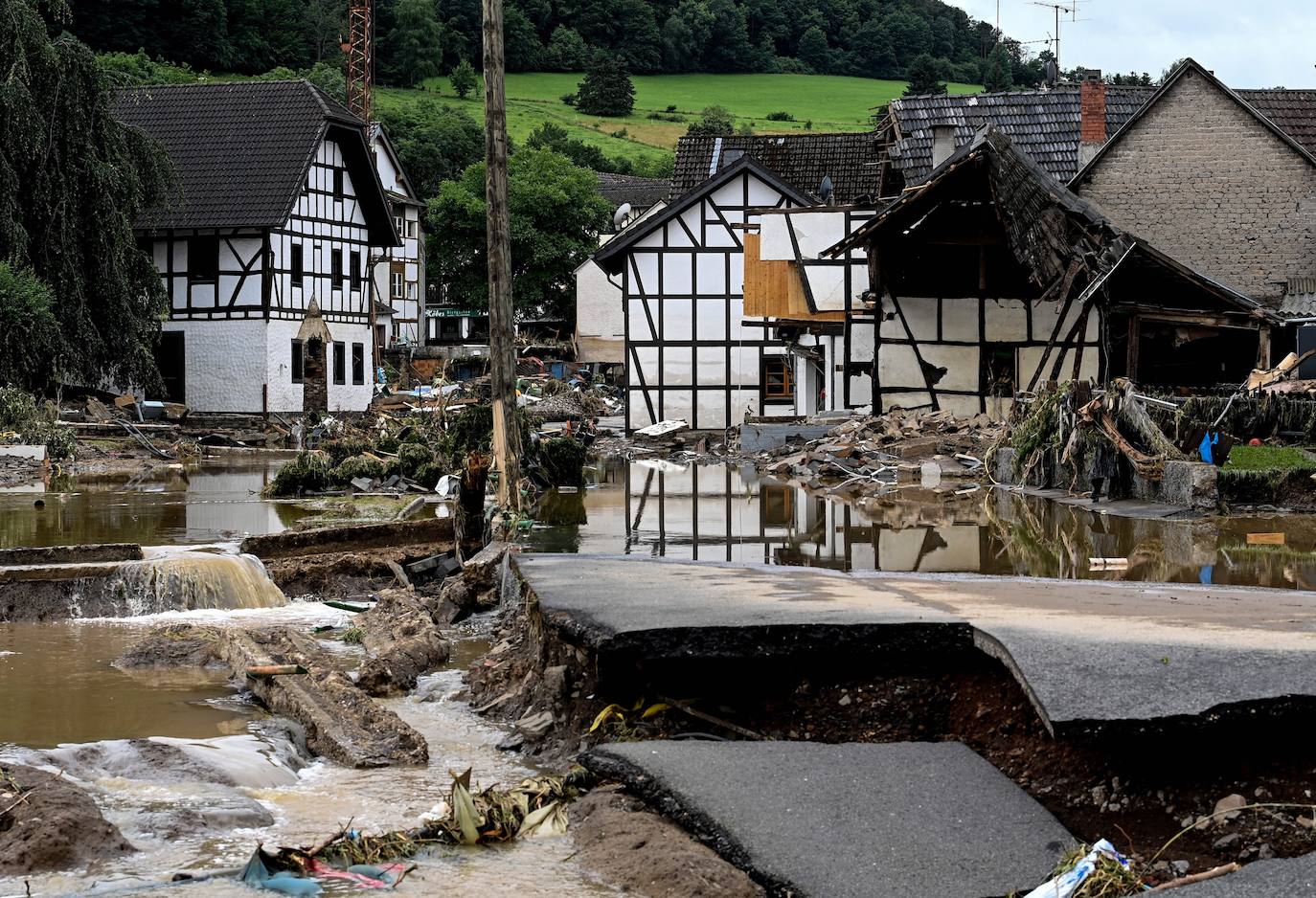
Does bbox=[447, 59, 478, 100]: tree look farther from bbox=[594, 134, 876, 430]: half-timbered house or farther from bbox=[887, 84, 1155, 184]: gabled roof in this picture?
bbox=[887, 84, 1155, 184]: gabled roof

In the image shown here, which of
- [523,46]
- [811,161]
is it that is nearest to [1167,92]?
[811,161]

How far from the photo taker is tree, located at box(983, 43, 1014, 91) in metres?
102

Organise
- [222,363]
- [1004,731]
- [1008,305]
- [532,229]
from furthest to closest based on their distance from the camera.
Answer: [532,229] < [222,363] < [1008,305] < [1004,731]

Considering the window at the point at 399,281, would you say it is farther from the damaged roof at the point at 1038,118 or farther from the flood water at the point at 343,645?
the flood water at the point at 343,645

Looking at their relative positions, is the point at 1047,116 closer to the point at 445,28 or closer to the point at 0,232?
the point at 0,232

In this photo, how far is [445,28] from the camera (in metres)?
113

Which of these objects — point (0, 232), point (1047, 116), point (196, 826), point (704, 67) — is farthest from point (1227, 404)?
point (704, 67)

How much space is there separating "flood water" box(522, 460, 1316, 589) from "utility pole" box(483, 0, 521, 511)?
1525mm

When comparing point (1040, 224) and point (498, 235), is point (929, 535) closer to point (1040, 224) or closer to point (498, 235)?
point (498, 235)

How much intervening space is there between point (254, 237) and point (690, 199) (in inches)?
519

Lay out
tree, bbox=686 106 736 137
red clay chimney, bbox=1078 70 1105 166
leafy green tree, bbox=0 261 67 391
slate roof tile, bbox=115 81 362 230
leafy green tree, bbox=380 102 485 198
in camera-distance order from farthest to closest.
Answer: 1. tree, bbox=686 106 736 137
2. leafy green tree, bbox=380 102 485 198
3. slate roof tile, bbox=115 81 362 230
4. red clay chimney, bbox=1078 70 1105 166
5. leafy green tree, bbox=0 261 67 391

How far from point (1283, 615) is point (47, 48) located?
106 feet

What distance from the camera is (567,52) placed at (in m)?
122

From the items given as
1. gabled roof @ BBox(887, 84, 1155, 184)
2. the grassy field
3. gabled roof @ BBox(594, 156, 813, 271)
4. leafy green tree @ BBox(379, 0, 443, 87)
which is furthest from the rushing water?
leafy green tree @ BBox(379, 0, 443, 87)
